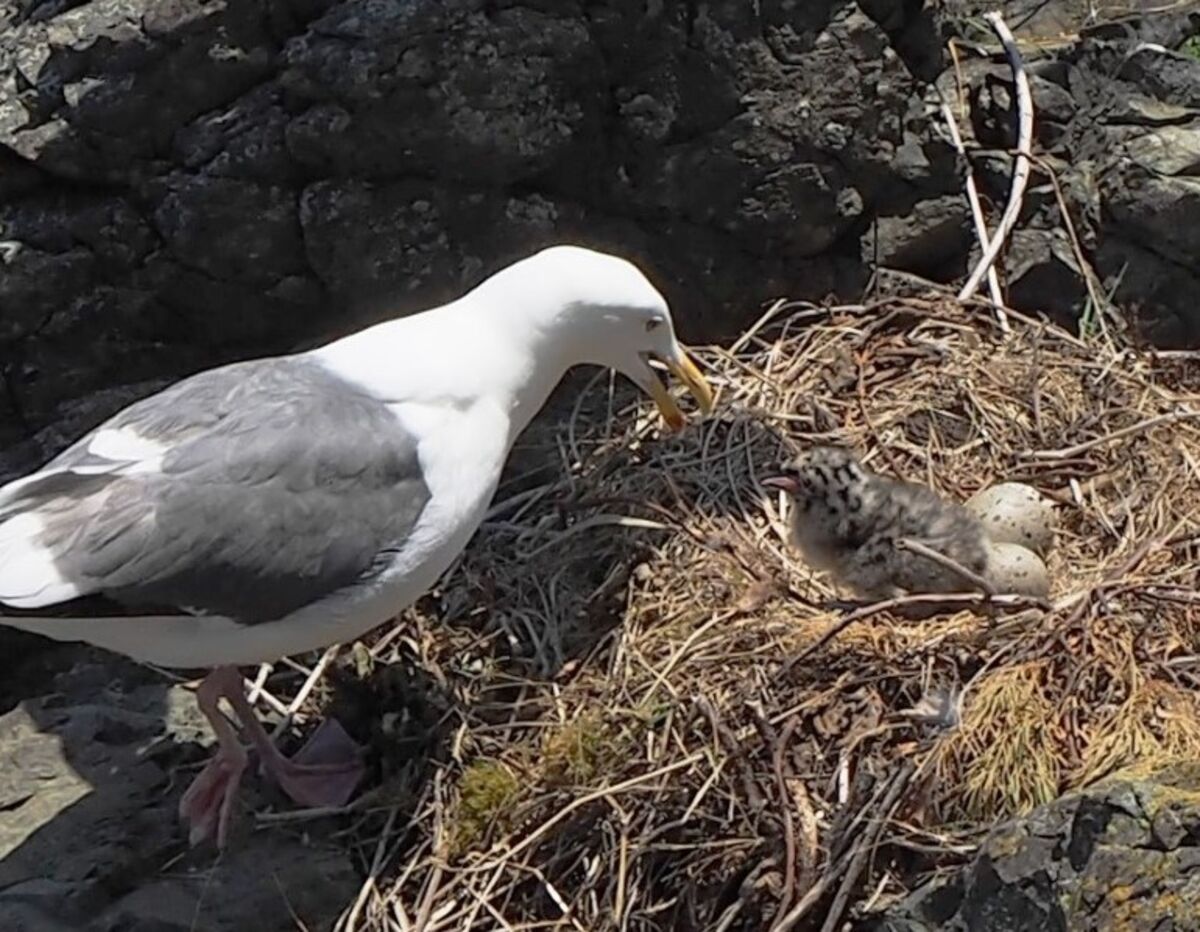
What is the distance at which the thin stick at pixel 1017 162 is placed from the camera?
20.0ft

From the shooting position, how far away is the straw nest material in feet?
13.9

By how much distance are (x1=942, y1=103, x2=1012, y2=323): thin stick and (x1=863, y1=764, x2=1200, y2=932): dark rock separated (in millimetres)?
2496

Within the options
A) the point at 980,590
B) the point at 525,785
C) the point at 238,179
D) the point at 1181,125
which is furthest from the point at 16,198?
the point at 1181,125

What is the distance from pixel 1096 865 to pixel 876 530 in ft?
5.28

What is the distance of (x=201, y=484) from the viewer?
14.4 feet

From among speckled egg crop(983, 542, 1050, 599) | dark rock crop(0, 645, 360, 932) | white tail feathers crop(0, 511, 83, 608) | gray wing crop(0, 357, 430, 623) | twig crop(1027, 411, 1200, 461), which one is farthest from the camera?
twig crop(1027, 411, 1200, 461)

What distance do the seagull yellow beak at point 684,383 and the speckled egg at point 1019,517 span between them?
75 cm

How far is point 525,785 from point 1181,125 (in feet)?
10.6

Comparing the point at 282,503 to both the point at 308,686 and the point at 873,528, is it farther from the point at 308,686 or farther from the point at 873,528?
the point at 873,528

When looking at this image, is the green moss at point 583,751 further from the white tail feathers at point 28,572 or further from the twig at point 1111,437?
the twig at point 1111,437

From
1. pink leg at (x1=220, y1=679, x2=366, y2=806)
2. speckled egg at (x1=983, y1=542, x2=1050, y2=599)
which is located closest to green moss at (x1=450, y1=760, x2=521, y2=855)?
pink leg at (x1=220, y1=679, x2=366, y2=806)

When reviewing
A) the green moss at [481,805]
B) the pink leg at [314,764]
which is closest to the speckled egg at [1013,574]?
the green moss at [481,805]

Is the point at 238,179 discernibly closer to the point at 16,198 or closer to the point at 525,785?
the point at 16,198

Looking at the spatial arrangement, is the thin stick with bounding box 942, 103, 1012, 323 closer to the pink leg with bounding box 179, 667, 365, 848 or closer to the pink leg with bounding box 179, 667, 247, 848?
the pink leg with bounding box 179, 667, 365, 848
